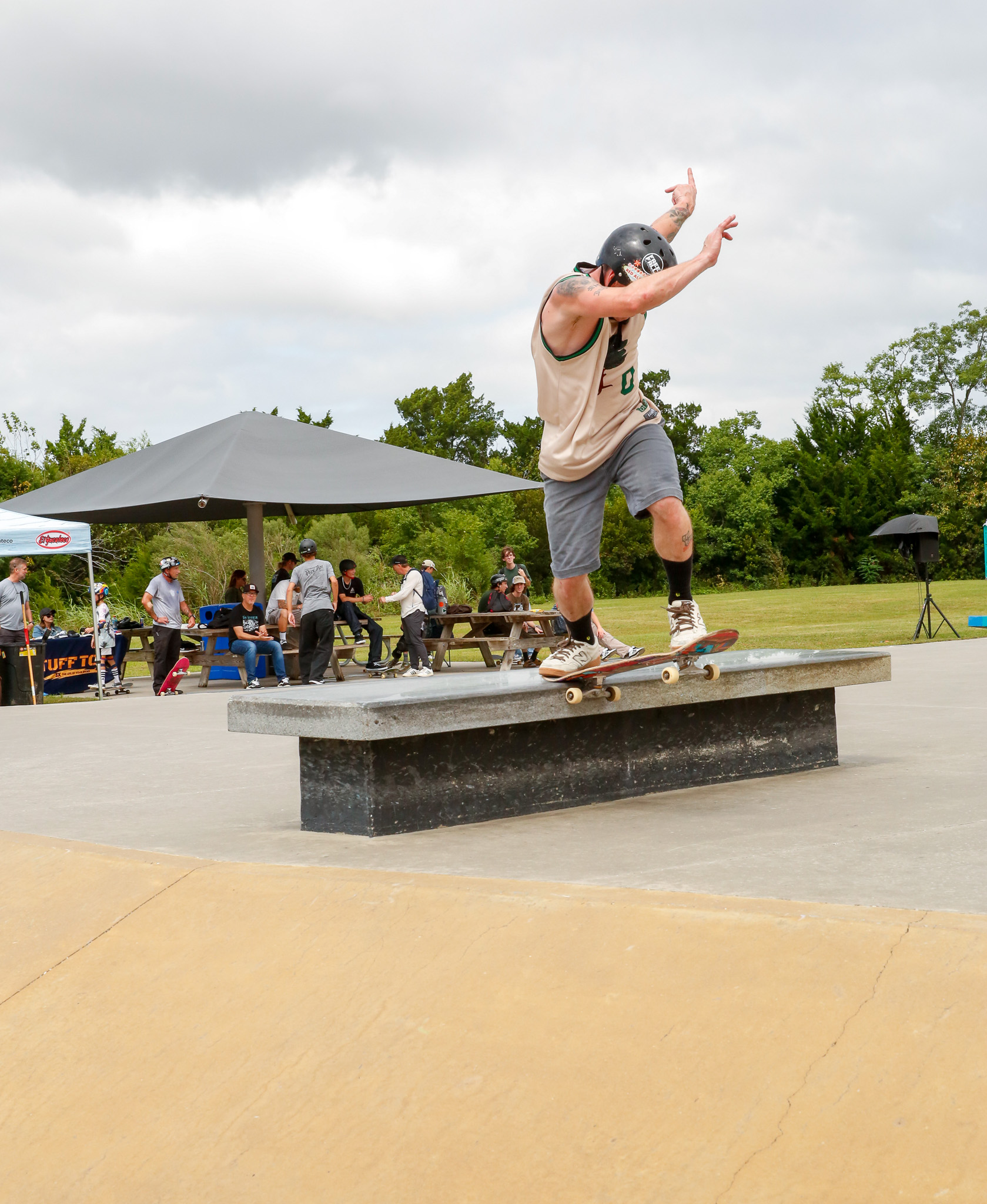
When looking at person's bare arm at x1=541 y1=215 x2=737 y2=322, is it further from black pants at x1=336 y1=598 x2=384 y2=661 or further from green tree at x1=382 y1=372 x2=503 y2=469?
green tree at x1=382 y1=372 x2=503 y2=469

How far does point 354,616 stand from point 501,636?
208cm

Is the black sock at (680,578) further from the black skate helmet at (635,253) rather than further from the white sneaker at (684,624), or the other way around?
the black skate helmet at (635,253)

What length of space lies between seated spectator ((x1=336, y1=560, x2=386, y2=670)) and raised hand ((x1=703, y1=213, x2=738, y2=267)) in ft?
36.6

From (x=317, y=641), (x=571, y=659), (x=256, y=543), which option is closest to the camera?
(x=571, y=659)

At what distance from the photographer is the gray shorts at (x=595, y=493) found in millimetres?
4754

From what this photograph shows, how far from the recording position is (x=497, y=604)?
50.1ft

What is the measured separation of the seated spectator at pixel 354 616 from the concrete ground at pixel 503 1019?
11.4m

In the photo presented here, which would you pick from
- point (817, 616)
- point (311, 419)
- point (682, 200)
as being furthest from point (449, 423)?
point (682, 200)

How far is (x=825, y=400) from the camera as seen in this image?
64250 millimetres

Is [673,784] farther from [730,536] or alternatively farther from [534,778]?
[730,536]

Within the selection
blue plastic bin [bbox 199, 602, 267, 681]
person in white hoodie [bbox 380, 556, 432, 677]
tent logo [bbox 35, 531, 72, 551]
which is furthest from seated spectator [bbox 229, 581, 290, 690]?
tent logo [bbox 35, 531, 72, 551]

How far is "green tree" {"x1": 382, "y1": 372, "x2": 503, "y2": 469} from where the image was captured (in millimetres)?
74812

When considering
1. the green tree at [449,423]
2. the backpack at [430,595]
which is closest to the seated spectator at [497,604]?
the backpack at [430,595]

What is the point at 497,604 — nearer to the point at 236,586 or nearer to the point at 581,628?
the point at 236,586
